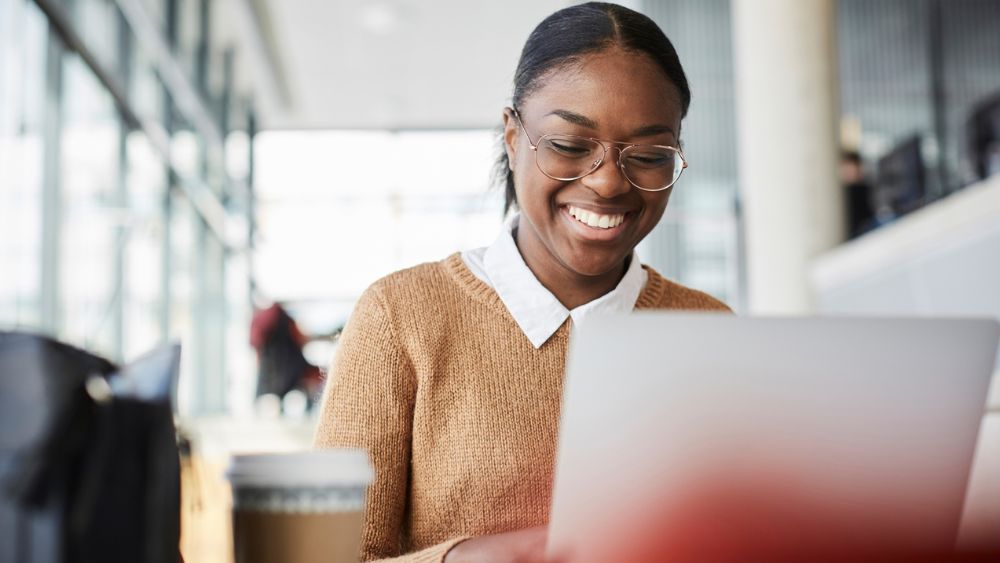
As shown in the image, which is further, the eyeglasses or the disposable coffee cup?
the eyeglasses

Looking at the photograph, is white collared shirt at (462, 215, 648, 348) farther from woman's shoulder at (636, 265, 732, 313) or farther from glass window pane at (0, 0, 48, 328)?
glass window pane at (0, 0, 48, 328)

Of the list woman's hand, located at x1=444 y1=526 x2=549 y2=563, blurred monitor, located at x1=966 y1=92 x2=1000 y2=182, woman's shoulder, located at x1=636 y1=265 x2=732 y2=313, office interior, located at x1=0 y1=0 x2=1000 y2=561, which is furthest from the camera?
blurred monitor, located at x1=966 y1=92 x2=1000 y2=182

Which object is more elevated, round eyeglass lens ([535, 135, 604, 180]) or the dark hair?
the dark hair

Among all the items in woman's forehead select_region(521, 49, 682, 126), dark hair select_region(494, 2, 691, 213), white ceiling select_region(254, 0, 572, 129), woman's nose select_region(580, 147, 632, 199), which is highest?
white ceiling select_region(254, 0, 572, 129)

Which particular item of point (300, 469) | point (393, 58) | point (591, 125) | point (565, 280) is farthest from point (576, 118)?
point (393, 58)

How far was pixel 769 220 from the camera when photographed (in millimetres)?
5672

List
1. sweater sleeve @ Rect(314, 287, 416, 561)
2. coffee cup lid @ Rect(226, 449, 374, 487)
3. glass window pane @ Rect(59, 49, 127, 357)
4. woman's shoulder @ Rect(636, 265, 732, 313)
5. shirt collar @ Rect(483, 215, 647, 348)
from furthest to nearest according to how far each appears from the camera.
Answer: glass window pane @ Rect(59, 49, 127, 357) → woman's shoulder @ Rect(636, 265, 732, 313) → shirt collar @ Rect(483, 215, 647, 348) → sweater sleeve @ Rect(314, 287, 416, 561) → coffee cup lid @ Rect(226, 449, 374, 487)

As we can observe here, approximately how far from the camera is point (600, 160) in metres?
1.25

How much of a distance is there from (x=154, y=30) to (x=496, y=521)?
5681 mm

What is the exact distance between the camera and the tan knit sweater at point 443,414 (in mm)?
1250

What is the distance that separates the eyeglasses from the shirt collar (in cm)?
17

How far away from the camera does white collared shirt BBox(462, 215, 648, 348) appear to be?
1373 millimetres

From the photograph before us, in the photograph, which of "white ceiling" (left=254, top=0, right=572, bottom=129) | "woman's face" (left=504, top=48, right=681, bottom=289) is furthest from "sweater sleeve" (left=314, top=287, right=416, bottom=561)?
"white ceiling" (left=254, top=0, right=572, bottom=129)

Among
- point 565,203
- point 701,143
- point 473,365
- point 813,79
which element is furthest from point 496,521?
point 701,143
